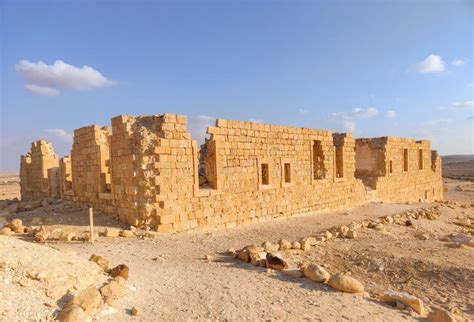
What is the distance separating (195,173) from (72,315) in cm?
564

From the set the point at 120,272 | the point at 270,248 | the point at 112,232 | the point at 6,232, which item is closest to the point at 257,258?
the point at 270,248

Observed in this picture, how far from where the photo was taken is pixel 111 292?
4074mm

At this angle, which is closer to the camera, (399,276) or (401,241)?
(399,276)

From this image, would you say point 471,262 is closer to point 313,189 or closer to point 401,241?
point 401,241

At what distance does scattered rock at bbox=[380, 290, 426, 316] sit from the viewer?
453 cm

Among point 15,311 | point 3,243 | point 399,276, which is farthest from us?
point 399,276

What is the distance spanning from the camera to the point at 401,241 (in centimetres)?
845

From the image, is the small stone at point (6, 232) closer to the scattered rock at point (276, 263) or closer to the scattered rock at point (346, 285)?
the scattered rock at point (276, 263)

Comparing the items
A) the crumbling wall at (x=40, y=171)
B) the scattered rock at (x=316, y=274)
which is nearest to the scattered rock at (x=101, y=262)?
the scattered rock at (x=316, y=274)

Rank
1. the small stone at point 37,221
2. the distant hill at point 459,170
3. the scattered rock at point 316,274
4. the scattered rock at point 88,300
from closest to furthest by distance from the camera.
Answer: the scattered rock at point 88,300
the scattered rock at point 316,274
the small stone at point 37,221
the distant hill at point 459,170

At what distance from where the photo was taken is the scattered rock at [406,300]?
4531 millimetres

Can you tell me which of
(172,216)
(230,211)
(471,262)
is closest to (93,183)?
(172,216)

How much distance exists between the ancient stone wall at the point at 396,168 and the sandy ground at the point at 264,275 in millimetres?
8268

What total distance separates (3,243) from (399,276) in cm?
625
